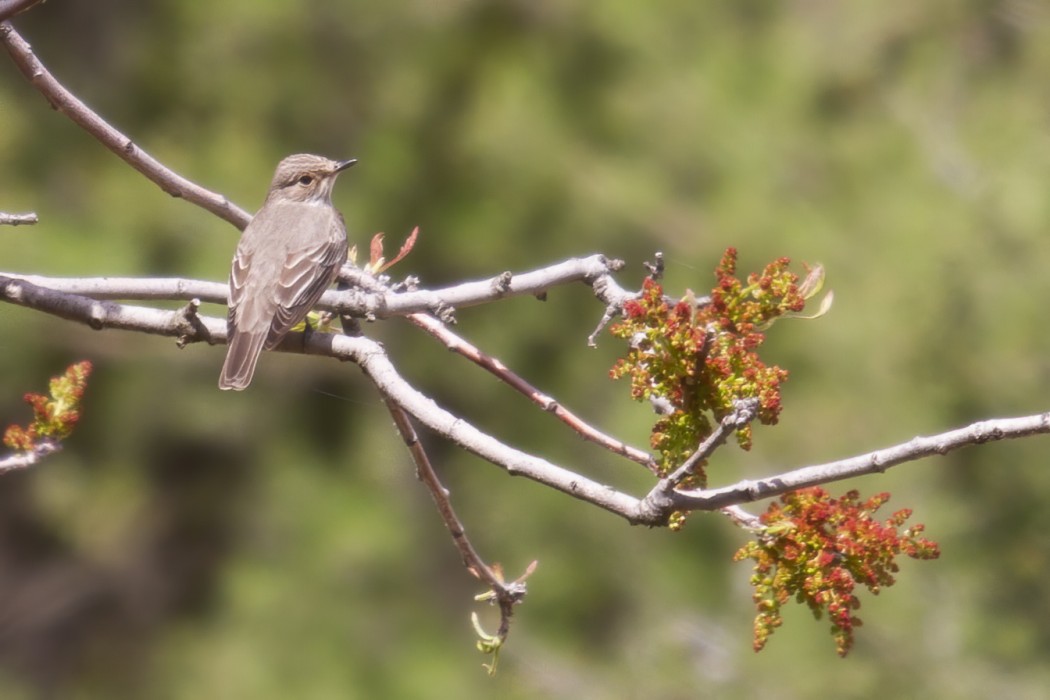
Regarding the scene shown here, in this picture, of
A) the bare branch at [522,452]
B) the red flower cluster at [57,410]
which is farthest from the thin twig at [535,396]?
the red flower cluster at [57,410]

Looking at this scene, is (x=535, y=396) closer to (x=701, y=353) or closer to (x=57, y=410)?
(x=701, y=353)

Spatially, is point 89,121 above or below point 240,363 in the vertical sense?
below

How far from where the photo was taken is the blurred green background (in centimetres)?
640

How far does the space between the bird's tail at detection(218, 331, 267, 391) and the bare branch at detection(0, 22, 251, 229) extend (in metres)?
0.98

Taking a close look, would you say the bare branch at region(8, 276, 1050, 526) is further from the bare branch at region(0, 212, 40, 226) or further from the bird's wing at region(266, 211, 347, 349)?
the bird's wing at region(266, 211, 347, 349)

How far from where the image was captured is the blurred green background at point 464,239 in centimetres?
640

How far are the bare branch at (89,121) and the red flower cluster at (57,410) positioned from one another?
46cm

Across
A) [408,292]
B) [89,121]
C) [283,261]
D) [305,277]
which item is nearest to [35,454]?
[89,121]

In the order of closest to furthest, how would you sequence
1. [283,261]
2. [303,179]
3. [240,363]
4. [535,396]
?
[535,396] < [240,363] < [283,261] < [303,179]

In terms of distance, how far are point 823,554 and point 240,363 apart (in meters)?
2.29

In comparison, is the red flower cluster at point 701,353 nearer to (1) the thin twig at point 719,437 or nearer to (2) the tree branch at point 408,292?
(1) the thin twig at point 719,437

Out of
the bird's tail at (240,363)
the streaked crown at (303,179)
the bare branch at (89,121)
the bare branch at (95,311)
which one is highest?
the streaked crown at (303,179)

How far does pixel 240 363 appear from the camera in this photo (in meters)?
3.83

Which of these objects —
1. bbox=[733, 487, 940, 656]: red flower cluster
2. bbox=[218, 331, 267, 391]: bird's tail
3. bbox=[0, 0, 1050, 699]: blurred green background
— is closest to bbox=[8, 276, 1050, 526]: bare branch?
bbox=[733, 487, 940, 656]: red flower cluster
